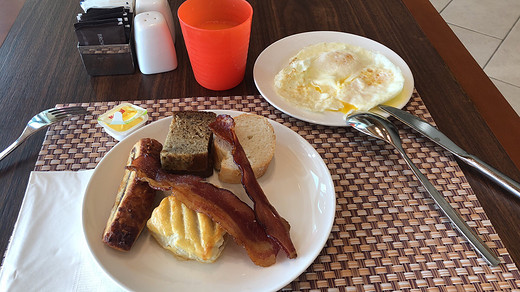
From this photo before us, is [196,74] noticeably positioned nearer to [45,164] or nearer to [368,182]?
[45,164]

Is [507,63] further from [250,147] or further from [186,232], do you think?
[186,232]

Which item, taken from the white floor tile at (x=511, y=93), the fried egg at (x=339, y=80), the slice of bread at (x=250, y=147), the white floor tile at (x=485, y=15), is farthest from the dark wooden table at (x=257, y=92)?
the white floor tile at (x=485, y=15)

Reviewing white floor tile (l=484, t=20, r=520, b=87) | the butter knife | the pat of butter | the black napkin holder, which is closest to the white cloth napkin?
the pat of butter

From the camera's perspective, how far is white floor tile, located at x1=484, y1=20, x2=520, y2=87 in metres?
3.02

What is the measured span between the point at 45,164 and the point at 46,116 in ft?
0.57

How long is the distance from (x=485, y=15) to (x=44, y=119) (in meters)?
3.83

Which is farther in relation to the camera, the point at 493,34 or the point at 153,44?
the point at 493,34

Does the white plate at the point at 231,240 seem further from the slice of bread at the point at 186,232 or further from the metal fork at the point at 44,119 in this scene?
the metal fork at the point at 44,119

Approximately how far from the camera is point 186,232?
82cm

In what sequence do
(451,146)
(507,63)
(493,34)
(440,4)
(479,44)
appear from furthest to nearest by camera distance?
(440,4) < (493,34) < (479,44) < (507,63) < (451,146)

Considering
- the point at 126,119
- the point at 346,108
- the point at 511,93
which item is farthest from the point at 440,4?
the point at 126,119

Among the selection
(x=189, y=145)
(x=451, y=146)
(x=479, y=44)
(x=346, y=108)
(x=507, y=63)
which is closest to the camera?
(x=189, y=145)

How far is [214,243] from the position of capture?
0.82 meters

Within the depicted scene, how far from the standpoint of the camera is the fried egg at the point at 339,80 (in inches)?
48.6
